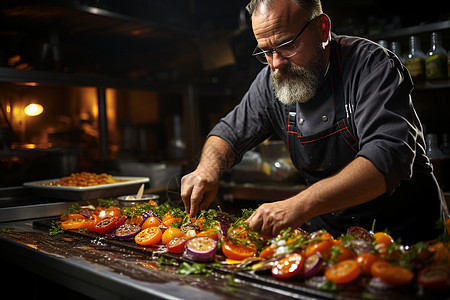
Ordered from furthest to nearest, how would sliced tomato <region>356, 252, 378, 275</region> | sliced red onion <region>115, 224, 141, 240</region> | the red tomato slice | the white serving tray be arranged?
the white serving tray
sliced red onion <region>115, 224, 141, 240</region>
sliced tomato <region>356, 252, 378, 275</region>
the red tomato slice

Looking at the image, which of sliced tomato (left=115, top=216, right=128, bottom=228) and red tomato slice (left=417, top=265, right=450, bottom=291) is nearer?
red tomato slice (left=417, top=265, right=450, bottom=291)

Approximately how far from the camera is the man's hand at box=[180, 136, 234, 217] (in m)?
1.95

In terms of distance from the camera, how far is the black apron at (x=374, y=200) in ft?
6.61

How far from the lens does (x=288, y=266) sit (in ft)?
4.09

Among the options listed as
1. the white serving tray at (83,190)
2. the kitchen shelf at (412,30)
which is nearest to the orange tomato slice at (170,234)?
the white serving tray at (83,190)

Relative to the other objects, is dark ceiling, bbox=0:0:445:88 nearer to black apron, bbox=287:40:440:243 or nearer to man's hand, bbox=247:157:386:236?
black apron, bbox=287:40:440:243

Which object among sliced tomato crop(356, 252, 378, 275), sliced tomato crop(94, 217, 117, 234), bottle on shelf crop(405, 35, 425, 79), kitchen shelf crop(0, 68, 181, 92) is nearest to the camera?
sliced tomato crop(356, 252, 378, 275)

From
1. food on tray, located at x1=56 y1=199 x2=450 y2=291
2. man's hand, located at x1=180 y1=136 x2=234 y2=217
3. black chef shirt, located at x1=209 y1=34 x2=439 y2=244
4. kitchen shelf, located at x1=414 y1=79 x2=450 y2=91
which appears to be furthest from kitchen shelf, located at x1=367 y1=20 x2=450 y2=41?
food on tray, located at x1=56 y1=199 x2=450 y2=291

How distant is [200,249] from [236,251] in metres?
0.12

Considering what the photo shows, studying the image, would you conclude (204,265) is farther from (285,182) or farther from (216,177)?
(285,182)

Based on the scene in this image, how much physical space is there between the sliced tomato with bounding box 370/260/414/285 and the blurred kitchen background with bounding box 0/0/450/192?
156 cm

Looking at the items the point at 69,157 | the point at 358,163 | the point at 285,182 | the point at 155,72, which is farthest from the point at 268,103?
the point at 155,72

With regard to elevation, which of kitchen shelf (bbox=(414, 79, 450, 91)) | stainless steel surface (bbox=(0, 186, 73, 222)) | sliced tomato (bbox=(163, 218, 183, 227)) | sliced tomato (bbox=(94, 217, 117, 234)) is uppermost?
kitchen shelf (bbox=(414, 79, 450, 91))

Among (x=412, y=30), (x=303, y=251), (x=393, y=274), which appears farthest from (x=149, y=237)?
(x=412, y=30)
